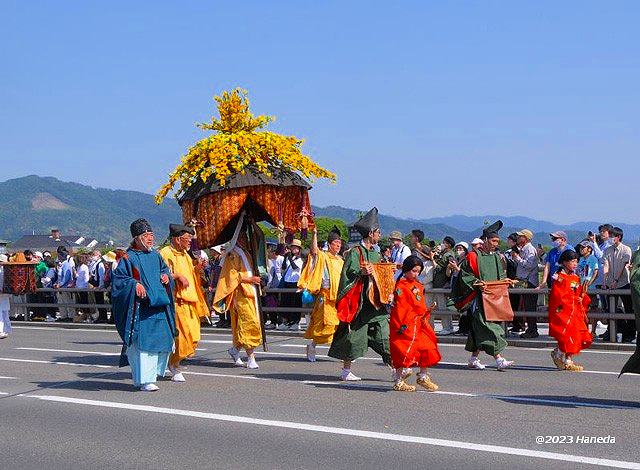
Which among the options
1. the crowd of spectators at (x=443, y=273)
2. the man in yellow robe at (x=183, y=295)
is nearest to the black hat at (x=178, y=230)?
the man in yellow robe at (x=183, y=295)

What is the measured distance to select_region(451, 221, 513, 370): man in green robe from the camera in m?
12.7

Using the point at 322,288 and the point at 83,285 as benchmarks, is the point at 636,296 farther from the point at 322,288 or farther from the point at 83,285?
the point at 83,285

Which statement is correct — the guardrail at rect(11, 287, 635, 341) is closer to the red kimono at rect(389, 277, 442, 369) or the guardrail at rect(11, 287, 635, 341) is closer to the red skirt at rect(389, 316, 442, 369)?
the red kimono at rect(389, 277, 442, 369)

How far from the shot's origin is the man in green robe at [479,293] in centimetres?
1269

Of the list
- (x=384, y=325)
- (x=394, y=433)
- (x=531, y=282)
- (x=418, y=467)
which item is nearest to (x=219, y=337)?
(x=531, y=282)

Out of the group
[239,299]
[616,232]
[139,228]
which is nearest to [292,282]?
[616,232]

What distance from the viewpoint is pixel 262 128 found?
13336 millimetres

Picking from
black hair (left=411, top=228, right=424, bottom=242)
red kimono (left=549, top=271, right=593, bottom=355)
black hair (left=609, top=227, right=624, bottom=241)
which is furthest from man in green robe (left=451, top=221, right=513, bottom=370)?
black hair (left=411, top=228, right=424, bottom=242)

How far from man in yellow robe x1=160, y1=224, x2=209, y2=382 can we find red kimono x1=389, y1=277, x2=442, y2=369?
9.33ft

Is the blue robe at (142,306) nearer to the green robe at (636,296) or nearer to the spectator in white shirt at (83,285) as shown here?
the green robe at (636,296)

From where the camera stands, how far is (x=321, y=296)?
1384 centimetres

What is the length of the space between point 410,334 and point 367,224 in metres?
1.75

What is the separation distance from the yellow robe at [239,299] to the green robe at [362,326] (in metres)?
1.80

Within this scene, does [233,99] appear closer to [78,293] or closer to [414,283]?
[414,283]
